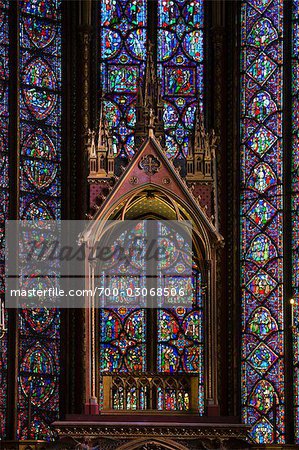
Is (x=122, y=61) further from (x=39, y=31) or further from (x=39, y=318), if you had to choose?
(x=39, y=318)

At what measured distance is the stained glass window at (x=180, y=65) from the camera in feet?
81.8

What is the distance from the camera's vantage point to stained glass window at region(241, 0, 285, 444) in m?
23.3

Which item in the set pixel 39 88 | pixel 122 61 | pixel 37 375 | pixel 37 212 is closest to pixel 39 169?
pixel 37 212

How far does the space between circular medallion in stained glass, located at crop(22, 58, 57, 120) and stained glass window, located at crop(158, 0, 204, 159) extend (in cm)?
178

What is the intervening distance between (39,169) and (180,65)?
2914 millimetres

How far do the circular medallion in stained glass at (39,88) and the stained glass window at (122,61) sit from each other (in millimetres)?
867

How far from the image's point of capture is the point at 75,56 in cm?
2488

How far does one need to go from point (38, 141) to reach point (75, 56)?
1.59 m

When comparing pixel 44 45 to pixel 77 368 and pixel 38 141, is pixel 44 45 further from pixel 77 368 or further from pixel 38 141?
pixel 77 368

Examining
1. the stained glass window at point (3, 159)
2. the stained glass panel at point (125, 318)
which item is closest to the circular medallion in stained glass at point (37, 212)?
the stained glass window at point (3, 159)

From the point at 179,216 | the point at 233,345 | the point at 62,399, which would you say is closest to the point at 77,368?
the point at 62,399
